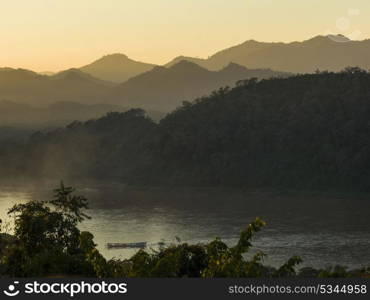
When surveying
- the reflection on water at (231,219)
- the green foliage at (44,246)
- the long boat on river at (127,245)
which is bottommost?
the long boat on river at (127,245)

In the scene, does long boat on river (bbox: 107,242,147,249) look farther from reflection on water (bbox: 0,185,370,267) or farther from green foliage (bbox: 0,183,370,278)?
green foliage (bbox: 0,183,370,278)

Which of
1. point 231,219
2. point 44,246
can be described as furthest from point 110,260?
point 231,219

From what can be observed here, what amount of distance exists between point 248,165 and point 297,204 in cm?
4120

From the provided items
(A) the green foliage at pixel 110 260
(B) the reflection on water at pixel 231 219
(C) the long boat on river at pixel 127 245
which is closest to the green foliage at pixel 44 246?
(A) the green foliage at pixel 110 260

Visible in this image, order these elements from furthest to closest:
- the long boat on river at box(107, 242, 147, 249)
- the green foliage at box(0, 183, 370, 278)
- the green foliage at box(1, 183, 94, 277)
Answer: the long boat on river at box(107, 242, 147, 249) → the green foliage at box(1, 183, 94, 277) → the green foliage at box(0, 183, 370, 278)

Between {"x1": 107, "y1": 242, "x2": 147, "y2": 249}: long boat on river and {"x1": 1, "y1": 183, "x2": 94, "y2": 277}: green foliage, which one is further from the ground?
{"x1": 1, "y1": 183, "x2": 94, "y2": 277}: green foliage

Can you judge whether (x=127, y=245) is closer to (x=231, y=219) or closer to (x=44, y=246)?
(x=231, y=219)

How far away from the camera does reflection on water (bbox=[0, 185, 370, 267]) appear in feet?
375

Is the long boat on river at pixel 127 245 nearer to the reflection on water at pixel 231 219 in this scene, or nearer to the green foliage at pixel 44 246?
the reflection on water at pixel 231 219

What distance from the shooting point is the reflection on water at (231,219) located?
375 ft

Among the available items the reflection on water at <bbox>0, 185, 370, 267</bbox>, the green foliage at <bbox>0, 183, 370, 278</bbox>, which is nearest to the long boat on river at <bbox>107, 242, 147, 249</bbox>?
the reflection on water at <bbox>0, 185, 370, 267</bbox>

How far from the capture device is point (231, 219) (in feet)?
456

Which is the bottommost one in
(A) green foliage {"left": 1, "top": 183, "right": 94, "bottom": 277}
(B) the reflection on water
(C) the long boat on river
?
(C) the long boat on river

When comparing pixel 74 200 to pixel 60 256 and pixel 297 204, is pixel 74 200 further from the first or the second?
pixel 297 204
